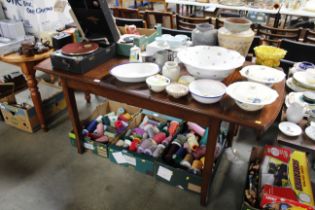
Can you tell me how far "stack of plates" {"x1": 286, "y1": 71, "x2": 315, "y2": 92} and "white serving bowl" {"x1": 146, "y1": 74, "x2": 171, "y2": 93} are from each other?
72 cm

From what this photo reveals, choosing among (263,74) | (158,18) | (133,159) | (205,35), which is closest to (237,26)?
(205,35)

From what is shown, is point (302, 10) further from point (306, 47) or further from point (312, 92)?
point (312, 92)

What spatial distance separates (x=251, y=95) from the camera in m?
1.20

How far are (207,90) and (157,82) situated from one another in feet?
0.86

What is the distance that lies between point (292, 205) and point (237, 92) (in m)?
0.67

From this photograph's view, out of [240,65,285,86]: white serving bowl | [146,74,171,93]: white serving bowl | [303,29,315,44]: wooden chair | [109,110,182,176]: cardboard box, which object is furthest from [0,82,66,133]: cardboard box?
[303,29,315,44]: wooden chair

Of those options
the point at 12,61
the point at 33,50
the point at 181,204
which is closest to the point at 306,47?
the point at 181,204

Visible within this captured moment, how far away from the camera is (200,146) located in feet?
6.01

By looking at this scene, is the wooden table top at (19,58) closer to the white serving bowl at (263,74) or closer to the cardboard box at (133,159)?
the cardboard box at (133,159)

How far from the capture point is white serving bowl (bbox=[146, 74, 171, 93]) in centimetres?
129

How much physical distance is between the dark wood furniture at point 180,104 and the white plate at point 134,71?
35mm

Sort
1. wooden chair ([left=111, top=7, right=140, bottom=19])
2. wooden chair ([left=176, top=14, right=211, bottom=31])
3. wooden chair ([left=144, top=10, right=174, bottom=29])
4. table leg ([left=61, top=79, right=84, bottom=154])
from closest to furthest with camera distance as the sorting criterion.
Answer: table leg ([left=61, top=79, right=84, bottom=154]), wooden chair ([left=176, top=14, right=211, bottom=31]), wooden chair ([left=144, top=10, right=174, bottom=29]), wooden chair ([left=111, top=7, right=140, bottom=19])

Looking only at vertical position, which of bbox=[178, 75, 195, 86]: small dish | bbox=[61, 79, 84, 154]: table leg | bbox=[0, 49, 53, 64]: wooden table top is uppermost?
bbox=[178, 75, 195, 86]: small dish

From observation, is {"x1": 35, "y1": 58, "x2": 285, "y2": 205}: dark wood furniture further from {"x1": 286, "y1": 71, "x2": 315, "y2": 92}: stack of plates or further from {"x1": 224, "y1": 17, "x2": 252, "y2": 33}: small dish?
{"x1": 224, "y1": 17, "x2": 252, "y2": 33}: small dish
